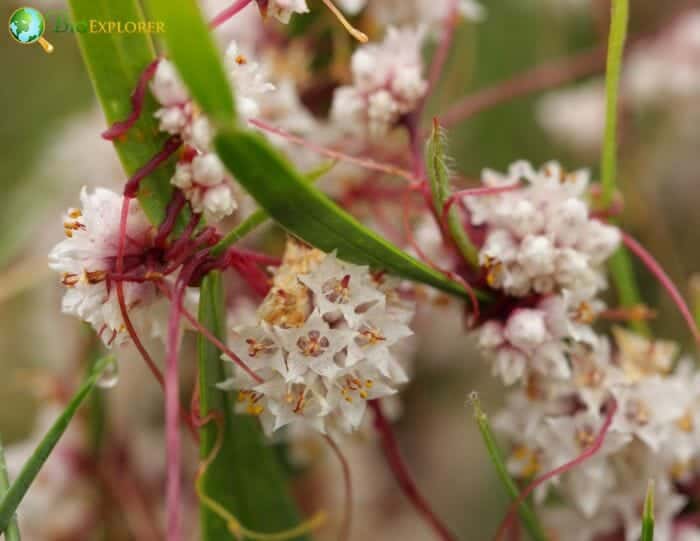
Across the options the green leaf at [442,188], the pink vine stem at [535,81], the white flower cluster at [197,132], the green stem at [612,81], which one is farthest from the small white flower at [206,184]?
the pink vine stem at [535,81]

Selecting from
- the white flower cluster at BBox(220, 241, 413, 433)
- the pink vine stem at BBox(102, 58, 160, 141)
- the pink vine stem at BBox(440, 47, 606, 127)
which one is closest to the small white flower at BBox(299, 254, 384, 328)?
the white flower cluster at BBox(220, 241, 413, 433)

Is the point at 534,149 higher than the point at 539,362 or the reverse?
higher

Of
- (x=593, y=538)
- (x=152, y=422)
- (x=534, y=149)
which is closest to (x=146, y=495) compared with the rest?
(x=152, y=422)

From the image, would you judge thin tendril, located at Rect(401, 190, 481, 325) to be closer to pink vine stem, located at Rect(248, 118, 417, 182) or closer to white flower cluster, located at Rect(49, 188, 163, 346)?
pink vine stem, located at Rect(248, 118, 417, 182)

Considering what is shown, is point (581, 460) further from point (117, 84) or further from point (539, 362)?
point (117, 84)

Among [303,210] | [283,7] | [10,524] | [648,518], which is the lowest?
[648,518]

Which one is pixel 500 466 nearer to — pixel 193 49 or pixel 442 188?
pixel 442 188

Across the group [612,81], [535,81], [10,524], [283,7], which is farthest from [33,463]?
[535,81]
